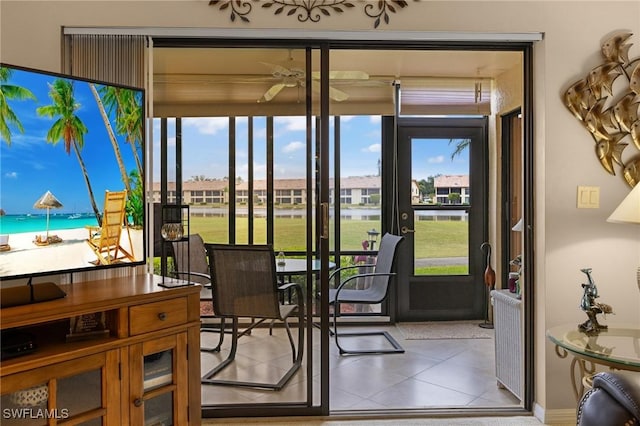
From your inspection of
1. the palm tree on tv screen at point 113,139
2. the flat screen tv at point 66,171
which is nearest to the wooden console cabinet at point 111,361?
the flat screen tv at point 66,171

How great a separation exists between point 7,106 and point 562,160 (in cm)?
263

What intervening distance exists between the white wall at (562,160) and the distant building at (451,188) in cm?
225

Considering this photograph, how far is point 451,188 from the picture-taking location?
4973 millimetres

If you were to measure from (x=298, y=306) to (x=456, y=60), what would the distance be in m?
2.60

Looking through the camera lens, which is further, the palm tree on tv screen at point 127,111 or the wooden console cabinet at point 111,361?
the palm tree on tv screen at point 127,111

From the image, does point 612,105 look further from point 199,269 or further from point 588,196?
point 199,269

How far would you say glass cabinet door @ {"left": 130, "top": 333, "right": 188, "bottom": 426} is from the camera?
6.59 feet

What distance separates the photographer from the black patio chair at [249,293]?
282 cm

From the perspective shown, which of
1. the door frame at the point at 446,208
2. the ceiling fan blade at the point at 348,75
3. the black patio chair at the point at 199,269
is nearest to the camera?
the black patio chair at the point at 199,269

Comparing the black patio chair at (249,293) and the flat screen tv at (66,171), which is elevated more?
the flat screen tv at (66,171)

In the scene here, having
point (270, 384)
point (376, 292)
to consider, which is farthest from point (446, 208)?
point (270, 384)

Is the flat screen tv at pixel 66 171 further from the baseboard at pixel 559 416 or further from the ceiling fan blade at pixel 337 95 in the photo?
the ceiling fan blade at pixel 337 95

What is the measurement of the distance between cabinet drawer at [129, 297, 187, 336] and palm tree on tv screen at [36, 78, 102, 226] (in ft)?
1.88

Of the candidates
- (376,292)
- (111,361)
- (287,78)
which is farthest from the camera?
(376,292)
